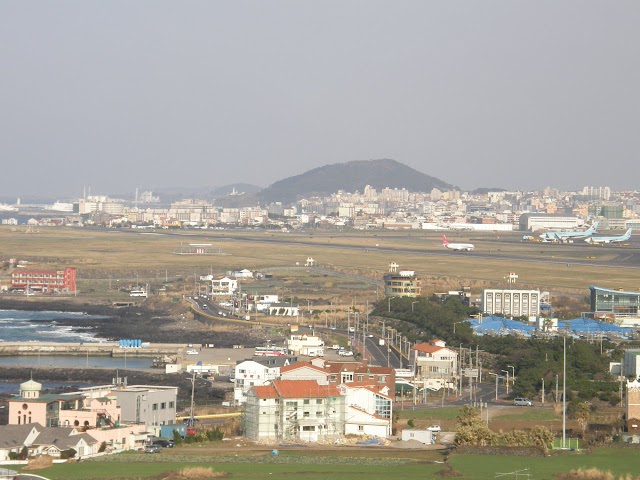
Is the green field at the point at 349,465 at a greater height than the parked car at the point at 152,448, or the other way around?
the green field at the point at 349,465

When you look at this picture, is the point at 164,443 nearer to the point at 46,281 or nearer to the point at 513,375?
the point at 513,375

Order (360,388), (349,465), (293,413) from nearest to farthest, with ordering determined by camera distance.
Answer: (349,465) → (293,413) → (360,388)

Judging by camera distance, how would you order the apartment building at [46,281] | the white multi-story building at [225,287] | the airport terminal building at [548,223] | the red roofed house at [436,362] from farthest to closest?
the airport terminal building at [548,223]
the apartment building at [46,281]
the white multi-story building at [225,287]
the red roofed house at [436,362]

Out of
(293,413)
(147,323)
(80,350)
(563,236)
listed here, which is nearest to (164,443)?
(293,413)

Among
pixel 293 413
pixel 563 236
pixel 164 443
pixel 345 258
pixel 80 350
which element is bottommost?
pixel 80 350

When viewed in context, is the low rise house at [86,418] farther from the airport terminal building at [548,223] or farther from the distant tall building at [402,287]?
the airport terminal building at [548,223]

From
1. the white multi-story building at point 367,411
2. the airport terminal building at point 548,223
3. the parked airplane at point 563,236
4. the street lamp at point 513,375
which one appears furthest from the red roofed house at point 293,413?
the airport terminal building at point 548,223

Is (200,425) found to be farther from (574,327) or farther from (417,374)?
(574,327)
